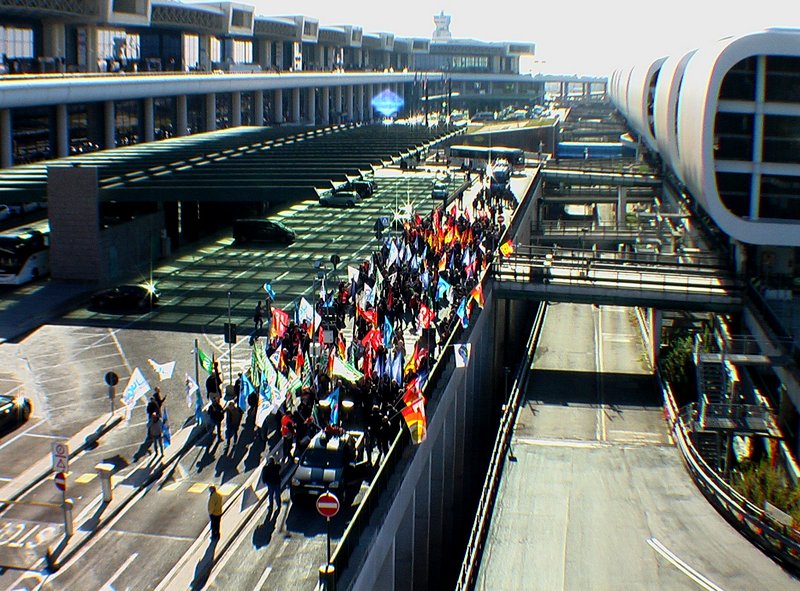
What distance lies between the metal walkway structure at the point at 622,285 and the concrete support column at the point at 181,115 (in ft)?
151

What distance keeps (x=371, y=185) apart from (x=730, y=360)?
146 ft

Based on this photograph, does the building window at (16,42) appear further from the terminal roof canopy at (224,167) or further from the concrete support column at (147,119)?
the concrete support column at (147,119)

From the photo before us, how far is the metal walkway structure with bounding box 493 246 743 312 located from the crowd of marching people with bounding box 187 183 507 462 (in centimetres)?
171

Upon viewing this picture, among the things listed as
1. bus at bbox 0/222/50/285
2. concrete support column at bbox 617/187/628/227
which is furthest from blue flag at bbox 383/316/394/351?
concrete support column at bbox 617/187/628/227

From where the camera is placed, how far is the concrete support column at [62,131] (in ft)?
213

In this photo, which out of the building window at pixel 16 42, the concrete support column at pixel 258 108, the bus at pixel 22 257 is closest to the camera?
the bus at pixel 22 257

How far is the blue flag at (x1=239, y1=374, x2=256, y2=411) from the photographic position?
86.4 ft

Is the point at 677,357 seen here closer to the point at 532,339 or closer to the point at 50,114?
the point at 532,339

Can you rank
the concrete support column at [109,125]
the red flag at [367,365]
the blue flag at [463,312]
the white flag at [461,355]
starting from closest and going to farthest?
the red flag at [367,365], the white flag at [461,355], the blue flag at [463,312], the concrete support column at [109,125]

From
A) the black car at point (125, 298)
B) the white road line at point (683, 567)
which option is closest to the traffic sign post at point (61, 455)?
the white road line at point (683, 567)

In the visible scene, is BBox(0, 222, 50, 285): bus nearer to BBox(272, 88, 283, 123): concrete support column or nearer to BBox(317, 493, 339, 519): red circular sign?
BBox(317, 493, 339, 519): red circular sign

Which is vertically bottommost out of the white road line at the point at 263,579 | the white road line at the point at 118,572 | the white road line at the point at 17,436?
the white road line at the point at 118,572

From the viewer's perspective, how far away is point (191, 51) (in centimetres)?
9556

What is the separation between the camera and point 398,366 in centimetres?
2670
